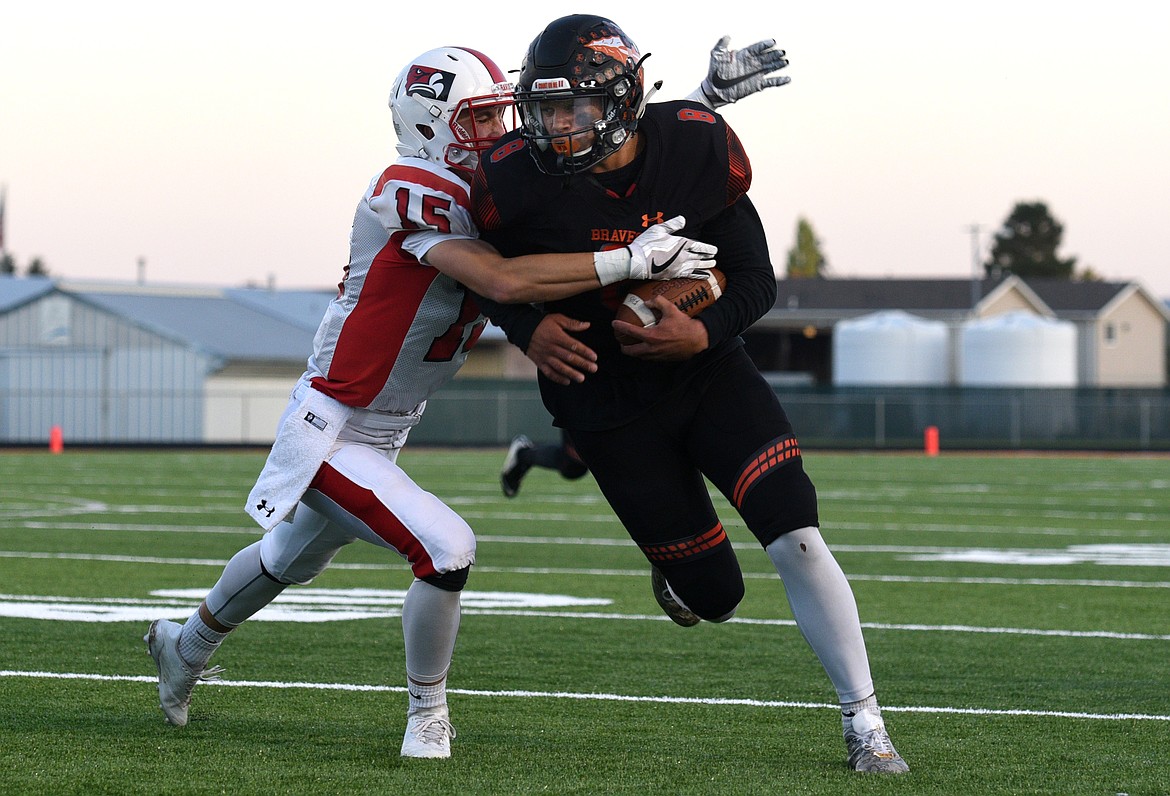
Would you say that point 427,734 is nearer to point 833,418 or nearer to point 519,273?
point 519,273

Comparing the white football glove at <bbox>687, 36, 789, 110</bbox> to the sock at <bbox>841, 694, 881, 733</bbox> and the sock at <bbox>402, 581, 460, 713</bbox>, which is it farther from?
the sock at <bbox>841, 694, 881, 733</bbox>

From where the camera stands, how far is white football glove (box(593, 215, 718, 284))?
3908 mm

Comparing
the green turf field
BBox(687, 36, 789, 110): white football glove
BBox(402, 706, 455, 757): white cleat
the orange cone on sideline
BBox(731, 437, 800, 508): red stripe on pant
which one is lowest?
the orange cone on sideline

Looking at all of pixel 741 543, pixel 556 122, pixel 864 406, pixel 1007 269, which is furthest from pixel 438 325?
pixel 1007 269

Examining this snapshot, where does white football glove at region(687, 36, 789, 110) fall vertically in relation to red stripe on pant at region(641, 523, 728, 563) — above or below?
above

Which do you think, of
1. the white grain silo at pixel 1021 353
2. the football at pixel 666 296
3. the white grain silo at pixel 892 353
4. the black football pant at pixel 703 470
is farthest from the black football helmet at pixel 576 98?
the white grain silo at pixel 892 353

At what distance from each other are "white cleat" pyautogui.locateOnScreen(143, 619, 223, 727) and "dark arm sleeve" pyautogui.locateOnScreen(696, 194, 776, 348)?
5.92ft

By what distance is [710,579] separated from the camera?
14.0ft

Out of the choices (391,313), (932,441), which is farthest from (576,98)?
(932,441)

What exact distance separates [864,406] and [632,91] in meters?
33.3

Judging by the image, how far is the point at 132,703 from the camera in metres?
4.86

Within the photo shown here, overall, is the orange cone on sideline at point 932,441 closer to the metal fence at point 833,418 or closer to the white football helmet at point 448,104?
the metal fence at point 833,418

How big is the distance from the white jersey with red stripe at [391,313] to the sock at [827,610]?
1.03 metres

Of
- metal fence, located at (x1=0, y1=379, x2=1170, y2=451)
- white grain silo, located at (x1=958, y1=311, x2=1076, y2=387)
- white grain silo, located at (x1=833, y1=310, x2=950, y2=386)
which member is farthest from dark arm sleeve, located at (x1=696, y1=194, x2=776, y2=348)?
white grain silo, located at (x1=833, y1=310, x2=950, y2=386)
